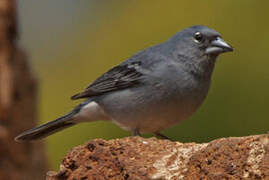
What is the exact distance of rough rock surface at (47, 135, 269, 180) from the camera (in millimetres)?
2988

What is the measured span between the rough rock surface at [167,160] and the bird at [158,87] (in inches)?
55.2

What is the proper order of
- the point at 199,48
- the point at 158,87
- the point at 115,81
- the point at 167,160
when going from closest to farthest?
the point at 167,160 → the point at 158,87 → the point at 199,48 → the point at 115,81

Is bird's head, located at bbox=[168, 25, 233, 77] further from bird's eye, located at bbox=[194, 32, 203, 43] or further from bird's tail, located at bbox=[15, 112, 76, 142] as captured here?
bird's tail, located at bbox=[15, 112, 76, 142]

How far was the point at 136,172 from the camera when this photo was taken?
319cm

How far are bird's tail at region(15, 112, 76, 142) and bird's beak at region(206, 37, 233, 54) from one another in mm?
1689

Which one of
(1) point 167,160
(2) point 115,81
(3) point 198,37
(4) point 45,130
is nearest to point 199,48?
(3) point 198,37

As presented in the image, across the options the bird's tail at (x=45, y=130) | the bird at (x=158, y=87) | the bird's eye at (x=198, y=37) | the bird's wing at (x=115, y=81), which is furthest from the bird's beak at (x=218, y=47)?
the bird's tail at (x=45, y=130)

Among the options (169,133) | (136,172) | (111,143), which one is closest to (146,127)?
(169,133)

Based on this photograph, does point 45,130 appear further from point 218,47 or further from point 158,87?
point 218,47

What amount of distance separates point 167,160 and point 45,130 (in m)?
2.70

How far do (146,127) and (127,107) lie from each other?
0.88 ft

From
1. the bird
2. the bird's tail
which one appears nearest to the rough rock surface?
the bird

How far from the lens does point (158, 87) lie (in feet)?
16.7

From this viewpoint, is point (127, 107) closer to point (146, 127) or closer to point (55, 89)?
point (146, 127)
